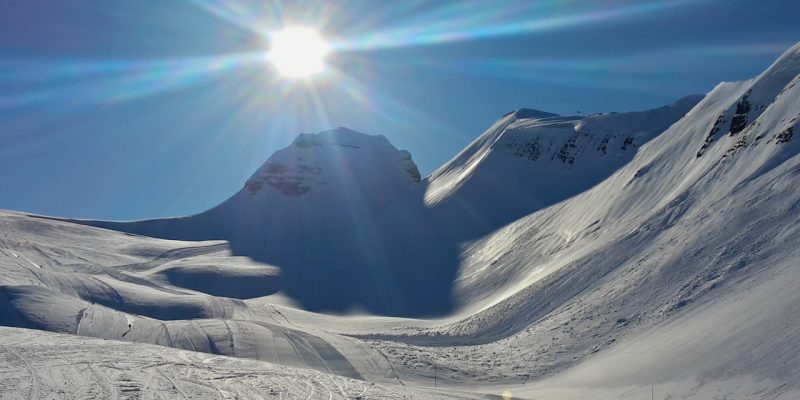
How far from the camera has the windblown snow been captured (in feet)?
51.5

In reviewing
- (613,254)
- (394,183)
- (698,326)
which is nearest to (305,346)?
(698,326)

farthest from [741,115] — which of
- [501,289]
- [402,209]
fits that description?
[402,209]

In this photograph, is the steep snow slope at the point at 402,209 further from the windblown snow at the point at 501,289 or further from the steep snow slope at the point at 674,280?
the steep snow slope at the point at 674,280

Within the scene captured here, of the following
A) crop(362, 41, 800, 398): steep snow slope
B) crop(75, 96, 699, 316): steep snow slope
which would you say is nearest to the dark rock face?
crop(362, 41, 800, 398): steep snow slope

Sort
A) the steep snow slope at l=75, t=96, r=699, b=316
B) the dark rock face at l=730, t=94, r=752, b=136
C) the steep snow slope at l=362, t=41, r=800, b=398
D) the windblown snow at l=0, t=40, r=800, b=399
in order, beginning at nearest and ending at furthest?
1. the windblown snow at l=0, t=40, r=800, b=399
2. the steep snow slope at l=362, t=41, r=800, b=398
3. the dark rock face at l=730, t=94, r=752, b=136
4. the steep snow slope at l=75, t=96, r=699, b=316

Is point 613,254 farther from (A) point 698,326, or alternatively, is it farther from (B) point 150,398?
(B) point 150,398

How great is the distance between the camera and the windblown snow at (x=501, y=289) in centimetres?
1570

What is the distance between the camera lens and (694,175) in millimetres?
35938

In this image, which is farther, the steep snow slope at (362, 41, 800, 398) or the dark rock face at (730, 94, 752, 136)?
the dark rock face at (730, 94, 752, 136)

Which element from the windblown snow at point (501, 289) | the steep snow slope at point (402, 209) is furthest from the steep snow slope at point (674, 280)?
the steep snow slope at point (402, 209)

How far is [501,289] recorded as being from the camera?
147 feet

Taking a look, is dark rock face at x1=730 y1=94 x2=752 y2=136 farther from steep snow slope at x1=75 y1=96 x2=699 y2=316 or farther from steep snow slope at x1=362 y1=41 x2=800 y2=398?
steep snow slope at x1=75 y1=96 x2=699 y2=316

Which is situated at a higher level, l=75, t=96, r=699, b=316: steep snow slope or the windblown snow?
l=75, t=96, r=699, b=316: steep snow slope

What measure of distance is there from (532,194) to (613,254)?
38149 mm
